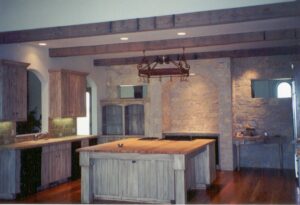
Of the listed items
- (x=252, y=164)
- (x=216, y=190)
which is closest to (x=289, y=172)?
(x=252, y=164)

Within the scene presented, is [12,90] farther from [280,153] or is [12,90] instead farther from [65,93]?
[280,153]

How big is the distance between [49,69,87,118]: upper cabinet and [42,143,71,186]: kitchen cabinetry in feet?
2.81

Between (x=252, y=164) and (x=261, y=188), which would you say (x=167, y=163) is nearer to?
(x=261, y=188)

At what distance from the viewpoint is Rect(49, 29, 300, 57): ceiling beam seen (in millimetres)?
6885

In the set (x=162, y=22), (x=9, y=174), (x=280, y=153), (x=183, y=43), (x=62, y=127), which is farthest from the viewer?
(x=280, y=153)

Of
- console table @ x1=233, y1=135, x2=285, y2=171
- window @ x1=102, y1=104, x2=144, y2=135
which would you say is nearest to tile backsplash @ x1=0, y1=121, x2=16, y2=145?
window @ x1=102, y1=104, x2=144, y2=135

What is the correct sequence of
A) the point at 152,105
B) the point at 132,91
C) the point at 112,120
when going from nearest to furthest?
the point at 152,105, the point at 112,120, the point at 132,91

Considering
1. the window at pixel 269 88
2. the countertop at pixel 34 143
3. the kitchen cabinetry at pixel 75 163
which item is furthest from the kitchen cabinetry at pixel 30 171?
the window at pixel 269 88

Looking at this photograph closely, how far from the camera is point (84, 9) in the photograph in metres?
6.30

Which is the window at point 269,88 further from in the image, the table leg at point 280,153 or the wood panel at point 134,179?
the wood panel at point 134,179

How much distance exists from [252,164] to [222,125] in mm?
1413

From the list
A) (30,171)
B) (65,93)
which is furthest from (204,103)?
(30,171)

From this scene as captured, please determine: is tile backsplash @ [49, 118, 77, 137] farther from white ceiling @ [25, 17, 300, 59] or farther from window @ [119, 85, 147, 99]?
window @ [119, 85, 147, 99]

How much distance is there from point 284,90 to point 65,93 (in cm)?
603
